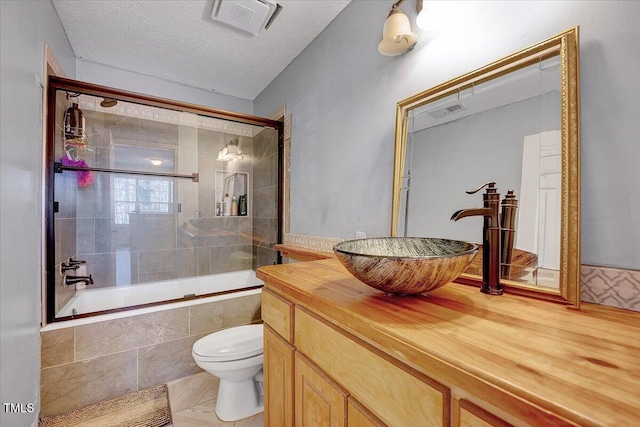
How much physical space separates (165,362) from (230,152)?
1936 mm

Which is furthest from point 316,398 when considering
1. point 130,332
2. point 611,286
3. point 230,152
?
point 230,152

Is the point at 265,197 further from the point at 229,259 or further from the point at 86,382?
the point at 86,382

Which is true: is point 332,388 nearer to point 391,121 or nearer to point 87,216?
point 391,121

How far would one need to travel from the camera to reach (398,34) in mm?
1160

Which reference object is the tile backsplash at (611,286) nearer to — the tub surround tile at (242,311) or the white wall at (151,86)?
the tub surround tile at (242,311)

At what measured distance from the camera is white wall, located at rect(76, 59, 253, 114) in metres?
2.33

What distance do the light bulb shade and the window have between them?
2.26m

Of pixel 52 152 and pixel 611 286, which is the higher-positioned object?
pixel 52 152

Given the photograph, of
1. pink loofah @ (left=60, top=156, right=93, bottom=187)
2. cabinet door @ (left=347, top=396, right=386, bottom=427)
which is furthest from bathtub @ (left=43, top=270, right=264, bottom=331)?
cabinet door @ (left=347, top=396, right=386, bottom=427)

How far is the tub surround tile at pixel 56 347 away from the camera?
147cm

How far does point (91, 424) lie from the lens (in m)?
1.44

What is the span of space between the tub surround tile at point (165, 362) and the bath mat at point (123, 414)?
0.28 ft

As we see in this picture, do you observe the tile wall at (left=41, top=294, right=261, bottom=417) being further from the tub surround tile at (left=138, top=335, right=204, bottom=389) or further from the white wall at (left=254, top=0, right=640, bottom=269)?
the white wall at (left=254, top=0, right=640, bottom=269)

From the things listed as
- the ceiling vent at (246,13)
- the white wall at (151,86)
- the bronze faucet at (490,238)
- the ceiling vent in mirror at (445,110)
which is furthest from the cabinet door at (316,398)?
the white wall at (151,86)
